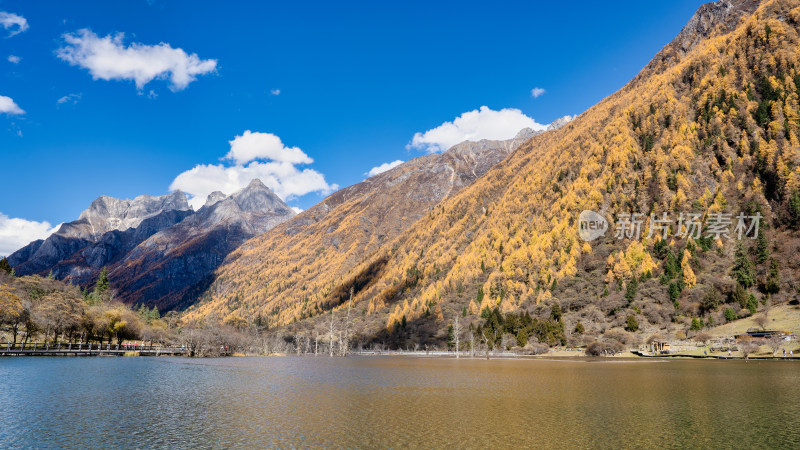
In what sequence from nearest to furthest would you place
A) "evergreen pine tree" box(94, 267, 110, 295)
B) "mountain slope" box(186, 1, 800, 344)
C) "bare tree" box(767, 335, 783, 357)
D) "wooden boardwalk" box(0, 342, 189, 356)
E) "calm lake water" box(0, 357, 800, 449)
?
"calm lake water" box(0, 357, 800, 449) < "wooden boardwalk" box(0, 342, 189, 356) < "bare tree" box(767, 335, 783, 357) < "mountain slope" box(186, 1, 800, 344) < "evergreen pine tree" box(94, 267, 110, 295)

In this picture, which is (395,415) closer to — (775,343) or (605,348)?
(775,343)

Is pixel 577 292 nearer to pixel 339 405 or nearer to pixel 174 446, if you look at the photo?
pixel 339 405

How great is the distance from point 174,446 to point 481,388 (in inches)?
1256

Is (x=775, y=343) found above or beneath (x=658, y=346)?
above

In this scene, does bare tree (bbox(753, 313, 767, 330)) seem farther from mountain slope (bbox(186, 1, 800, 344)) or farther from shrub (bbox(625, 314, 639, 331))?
shrub (bbox(625, 314, 639, 331))

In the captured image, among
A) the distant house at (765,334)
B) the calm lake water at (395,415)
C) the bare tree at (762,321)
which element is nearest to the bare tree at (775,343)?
the distant house at (765,334)

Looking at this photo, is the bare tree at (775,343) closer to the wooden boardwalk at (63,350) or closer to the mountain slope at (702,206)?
the mountain slope at (702,206)

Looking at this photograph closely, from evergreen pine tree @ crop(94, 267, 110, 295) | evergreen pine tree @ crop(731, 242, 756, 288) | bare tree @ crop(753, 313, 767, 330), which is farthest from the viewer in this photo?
evergreen pine tree @ crop(94, 267, 110, 295)

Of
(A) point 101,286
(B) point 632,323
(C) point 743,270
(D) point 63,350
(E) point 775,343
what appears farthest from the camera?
(A) point 101,286

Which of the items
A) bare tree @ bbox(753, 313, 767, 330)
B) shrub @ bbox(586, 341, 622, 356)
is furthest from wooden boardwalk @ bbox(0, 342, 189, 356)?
bare tree @ bbox(753, 313, 767, 330)

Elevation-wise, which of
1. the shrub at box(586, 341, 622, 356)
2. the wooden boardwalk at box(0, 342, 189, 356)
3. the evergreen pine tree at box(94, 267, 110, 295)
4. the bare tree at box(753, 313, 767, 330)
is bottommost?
the shrub at box(586, 341, 622, 356)

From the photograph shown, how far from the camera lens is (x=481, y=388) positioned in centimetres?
4400

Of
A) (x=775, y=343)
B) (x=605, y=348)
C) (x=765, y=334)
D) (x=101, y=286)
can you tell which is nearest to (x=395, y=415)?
(x=775, y=343)

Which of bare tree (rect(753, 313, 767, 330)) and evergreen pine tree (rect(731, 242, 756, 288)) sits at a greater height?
evergreen pine tree (rect(731, 242, 756, 288))
